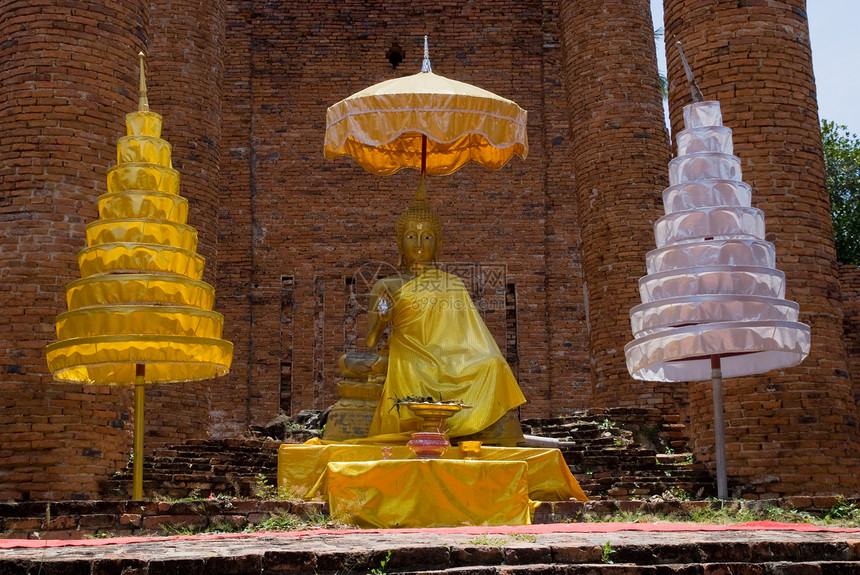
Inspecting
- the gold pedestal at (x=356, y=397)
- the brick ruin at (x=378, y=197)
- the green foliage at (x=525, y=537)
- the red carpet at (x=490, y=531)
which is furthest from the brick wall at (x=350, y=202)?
the green foliage at (x=525, y=537)

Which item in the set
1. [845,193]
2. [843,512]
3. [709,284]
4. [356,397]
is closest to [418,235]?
[356,397]

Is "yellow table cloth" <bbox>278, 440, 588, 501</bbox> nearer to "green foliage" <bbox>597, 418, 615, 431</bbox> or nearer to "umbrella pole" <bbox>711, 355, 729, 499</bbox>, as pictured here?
"umbrella pole" <bbox>711, 355, 729, 499</bbox>

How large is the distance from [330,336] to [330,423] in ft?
25.6

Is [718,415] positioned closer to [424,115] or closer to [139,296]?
[424,115]

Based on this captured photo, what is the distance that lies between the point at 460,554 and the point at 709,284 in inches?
142

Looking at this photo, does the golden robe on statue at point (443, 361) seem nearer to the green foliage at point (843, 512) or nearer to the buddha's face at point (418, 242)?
the buddha's face at point (418, 242)

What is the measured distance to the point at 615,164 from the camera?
12.5 m

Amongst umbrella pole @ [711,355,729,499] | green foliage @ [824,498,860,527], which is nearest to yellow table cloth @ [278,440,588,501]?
umbrella pole @ [711,355,729,499]

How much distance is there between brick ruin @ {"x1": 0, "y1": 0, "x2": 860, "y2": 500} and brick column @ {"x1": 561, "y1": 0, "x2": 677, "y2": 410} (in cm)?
3

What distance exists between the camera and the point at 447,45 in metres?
16.9

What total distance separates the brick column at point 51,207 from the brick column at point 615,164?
19.1 feet

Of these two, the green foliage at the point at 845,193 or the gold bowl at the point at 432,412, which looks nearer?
the gold bowl at the point at 432,412

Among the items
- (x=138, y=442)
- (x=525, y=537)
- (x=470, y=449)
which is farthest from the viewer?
(x=470, y=449)

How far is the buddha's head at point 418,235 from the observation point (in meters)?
8.49
